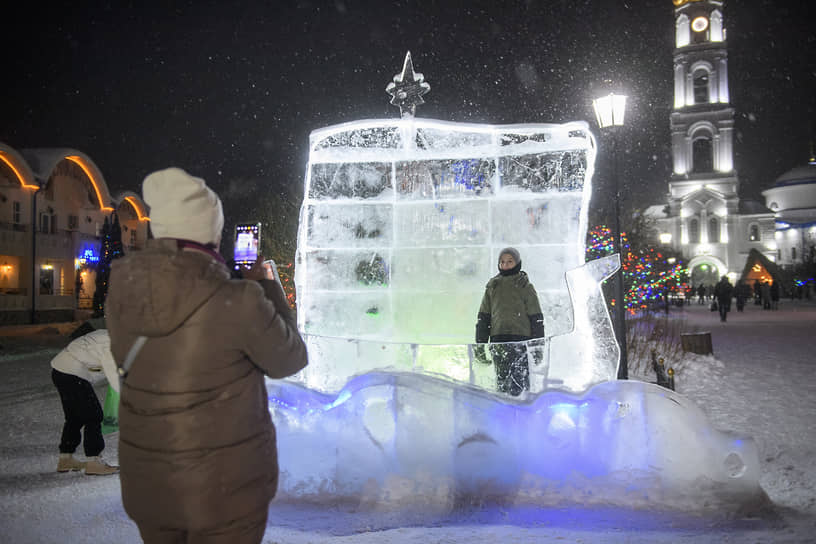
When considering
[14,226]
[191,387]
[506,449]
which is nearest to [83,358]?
[506,449]

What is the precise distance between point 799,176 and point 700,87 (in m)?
21.4

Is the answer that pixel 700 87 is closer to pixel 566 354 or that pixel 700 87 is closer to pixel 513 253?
pixel 513 253

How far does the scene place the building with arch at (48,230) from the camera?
1094 inches

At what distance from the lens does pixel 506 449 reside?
4062mm

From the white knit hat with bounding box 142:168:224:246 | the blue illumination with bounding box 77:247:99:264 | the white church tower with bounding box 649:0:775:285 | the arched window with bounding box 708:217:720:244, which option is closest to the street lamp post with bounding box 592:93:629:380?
the white knit hat with bounding box 142:168:224:246

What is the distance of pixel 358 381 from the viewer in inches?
165

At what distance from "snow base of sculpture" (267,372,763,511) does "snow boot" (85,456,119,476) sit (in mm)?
1917

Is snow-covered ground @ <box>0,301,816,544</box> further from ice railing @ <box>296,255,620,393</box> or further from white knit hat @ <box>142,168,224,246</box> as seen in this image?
white knit hat @ <box>142,168,224,246</box>

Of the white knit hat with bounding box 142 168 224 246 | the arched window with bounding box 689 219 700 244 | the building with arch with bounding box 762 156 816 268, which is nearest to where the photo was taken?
the white knit hat with bounding box 142 168 224 246

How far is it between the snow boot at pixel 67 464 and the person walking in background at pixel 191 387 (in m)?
4.01

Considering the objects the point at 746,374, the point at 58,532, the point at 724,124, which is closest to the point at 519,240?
the point at 58,532

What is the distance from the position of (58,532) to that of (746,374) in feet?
31.4

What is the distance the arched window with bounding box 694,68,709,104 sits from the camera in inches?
2459

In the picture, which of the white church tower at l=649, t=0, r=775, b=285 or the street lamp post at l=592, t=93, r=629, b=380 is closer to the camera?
the street lamp post at l=592, t=93, r=629, b=380
